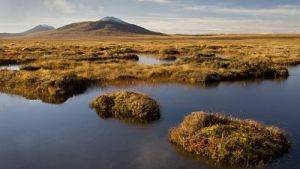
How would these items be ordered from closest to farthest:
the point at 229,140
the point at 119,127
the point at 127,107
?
the point at 229,140
the point at 119,127
the point at 127,107

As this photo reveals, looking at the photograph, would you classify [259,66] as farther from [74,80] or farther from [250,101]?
[74,80]

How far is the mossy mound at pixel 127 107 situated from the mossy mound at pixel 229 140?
12.7 feet

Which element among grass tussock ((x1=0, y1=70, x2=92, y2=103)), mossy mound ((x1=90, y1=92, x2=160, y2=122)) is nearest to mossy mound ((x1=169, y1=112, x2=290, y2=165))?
mossy mound ((x1=90, y1=92, x2=160, y2=122))

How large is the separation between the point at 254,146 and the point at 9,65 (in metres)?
49.1

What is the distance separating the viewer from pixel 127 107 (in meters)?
26.6

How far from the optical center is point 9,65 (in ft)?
197

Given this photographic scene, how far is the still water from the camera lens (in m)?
18.5

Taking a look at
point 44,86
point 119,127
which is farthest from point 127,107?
point 44,86

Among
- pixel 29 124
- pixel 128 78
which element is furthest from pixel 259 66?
pixel 29 124

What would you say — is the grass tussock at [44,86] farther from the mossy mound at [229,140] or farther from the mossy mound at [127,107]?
the mossy mound at [229,140]

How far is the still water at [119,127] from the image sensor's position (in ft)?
60.6

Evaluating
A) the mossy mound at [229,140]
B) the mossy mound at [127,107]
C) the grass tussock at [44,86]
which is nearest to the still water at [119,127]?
the mossy mound at [229,140]

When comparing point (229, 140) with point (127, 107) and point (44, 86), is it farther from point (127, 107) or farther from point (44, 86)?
point (44, 86)

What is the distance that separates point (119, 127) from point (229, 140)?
789 cm
